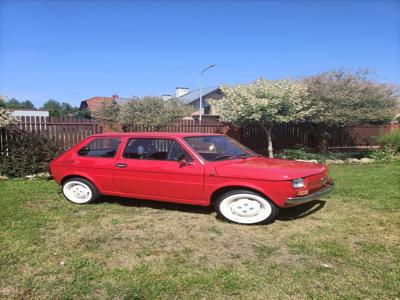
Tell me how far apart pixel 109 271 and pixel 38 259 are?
0.96 meters

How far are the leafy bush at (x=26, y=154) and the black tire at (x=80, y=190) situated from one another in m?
3.66

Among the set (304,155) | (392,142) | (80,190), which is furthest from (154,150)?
(392,142)

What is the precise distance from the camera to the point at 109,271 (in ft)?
12.3

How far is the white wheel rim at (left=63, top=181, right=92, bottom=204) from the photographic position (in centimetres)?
665

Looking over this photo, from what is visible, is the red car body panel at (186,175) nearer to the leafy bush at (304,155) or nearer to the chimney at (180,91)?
the leafy bush at (304,155)

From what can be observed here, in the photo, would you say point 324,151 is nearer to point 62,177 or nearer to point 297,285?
point 62,177

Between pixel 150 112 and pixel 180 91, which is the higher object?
pixel 180 91

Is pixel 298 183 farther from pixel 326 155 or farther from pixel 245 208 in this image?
pixel 326 155

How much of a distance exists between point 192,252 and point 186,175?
1.59 meters

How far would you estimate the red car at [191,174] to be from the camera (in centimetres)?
520

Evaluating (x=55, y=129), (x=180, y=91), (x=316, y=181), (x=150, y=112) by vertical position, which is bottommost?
(x=316, y=181)

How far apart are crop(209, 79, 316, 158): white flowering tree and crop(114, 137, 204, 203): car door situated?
7.28m

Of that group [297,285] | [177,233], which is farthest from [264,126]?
[297,285]

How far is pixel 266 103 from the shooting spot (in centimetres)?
1255
